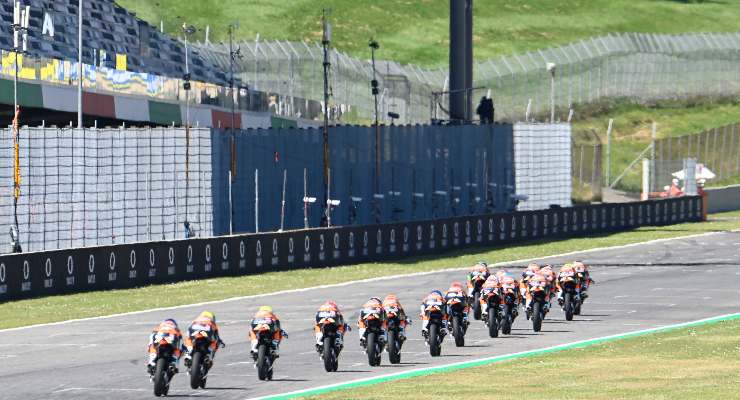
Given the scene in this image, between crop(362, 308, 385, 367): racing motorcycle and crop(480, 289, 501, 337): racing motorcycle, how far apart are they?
17.1 ft

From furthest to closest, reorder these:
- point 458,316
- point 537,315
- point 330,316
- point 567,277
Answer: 1. point 567,277
2. point 537,315
3. point 458,316
4. point 330,316

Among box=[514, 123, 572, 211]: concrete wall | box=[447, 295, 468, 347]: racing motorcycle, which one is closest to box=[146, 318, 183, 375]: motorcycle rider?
box=[447, 295, 468, 347]: racing motorcycle

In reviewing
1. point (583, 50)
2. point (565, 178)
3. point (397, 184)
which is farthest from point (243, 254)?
point (583, 50)

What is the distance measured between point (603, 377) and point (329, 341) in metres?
4.27

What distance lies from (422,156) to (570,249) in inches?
281

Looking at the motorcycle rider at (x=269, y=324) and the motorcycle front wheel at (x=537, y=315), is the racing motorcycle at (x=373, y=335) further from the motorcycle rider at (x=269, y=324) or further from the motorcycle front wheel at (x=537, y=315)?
the motorcycle front wheel at (x=537, y=315)

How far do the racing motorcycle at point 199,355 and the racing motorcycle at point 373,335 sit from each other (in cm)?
338

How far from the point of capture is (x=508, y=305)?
34.9 metres

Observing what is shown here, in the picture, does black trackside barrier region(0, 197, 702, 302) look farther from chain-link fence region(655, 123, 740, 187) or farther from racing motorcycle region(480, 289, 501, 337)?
chain-link fence region(655, 123, 740, 187)

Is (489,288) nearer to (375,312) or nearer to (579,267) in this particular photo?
(579,267)

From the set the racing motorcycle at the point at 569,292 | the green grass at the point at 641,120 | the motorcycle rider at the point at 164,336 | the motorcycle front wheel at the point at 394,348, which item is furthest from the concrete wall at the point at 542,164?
the motorcycle rider at the point at 164,336

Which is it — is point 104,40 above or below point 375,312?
above

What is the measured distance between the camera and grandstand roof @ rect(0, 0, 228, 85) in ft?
252

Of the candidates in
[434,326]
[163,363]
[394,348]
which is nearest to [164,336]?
[163,363]
